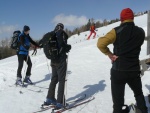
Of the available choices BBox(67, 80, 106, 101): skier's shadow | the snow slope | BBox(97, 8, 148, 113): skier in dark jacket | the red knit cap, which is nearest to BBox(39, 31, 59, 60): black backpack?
the snow slope

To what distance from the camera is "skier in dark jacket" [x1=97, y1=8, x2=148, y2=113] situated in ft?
17.9

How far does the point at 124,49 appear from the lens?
552 cm

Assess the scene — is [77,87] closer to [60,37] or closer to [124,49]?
[60,37]

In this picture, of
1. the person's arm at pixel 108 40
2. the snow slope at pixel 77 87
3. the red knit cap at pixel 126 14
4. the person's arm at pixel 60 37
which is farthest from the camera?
the snow slope at pixel 77 87

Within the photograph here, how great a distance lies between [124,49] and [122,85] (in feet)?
A: 2.48

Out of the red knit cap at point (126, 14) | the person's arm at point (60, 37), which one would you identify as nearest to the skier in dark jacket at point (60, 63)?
the person's arm at point (60, 37)

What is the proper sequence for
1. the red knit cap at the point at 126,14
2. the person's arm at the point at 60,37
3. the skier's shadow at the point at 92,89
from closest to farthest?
the red knit cap at the point at 126,14 → the person's arm at the point at 60,37 → the skier's shadow at the point at 92,89

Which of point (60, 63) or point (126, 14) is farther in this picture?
point (60, 63)

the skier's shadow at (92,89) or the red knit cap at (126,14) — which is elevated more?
the red knit cap at (126,14)

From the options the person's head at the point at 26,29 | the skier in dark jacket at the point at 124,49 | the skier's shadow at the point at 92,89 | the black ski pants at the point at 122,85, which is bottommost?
the skier's shadow at the point at 92,89

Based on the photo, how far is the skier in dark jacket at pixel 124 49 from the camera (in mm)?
5453

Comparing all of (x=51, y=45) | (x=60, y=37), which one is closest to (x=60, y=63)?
(x=51, y=45)

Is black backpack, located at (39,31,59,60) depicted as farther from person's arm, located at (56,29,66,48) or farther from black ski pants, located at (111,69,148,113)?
black ski pants, located at (111,69,148,113)

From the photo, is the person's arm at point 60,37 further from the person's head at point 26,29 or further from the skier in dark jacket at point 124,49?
the person's head at point 26,29
